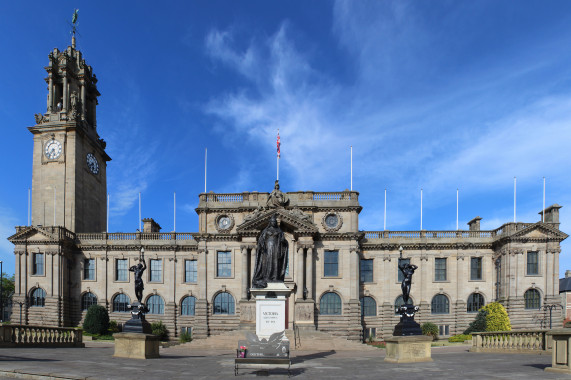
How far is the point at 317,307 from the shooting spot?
44.3 metres

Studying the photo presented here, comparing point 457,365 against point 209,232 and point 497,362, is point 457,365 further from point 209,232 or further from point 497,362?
point 209,232

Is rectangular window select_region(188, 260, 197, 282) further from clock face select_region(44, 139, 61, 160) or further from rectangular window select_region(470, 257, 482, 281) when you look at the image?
rectangular window select_region(470, 257, 482, 281)

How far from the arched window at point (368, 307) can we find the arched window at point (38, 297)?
106 feet

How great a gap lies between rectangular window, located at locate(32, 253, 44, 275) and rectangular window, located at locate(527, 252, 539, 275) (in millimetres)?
48322

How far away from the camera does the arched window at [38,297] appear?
46219 mm

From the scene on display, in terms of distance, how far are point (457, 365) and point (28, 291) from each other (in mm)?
42836

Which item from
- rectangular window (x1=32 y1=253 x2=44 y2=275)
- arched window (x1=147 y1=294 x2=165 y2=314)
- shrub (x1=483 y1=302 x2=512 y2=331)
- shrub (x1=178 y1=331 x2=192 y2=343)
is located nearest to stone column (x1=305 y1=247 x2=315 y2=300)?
shrub (x1=178 y1=331 x2=192 y2=343)

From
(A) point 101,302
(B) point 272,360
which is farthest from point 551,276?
(A) point 101,302

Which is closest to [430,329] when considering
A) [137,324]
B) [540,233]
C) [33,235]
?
[540,233]

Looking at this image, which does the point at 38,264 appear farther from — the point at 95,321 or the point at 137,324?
the point at 137,324

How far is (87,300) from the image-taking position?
157ft

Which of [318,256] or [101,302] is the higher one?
[318,256]

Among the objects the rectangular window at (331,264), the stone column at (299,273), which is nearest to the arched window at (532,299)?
the rectangular window at (331,264)

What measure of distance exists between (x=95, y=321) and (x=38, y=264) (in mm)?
9274
